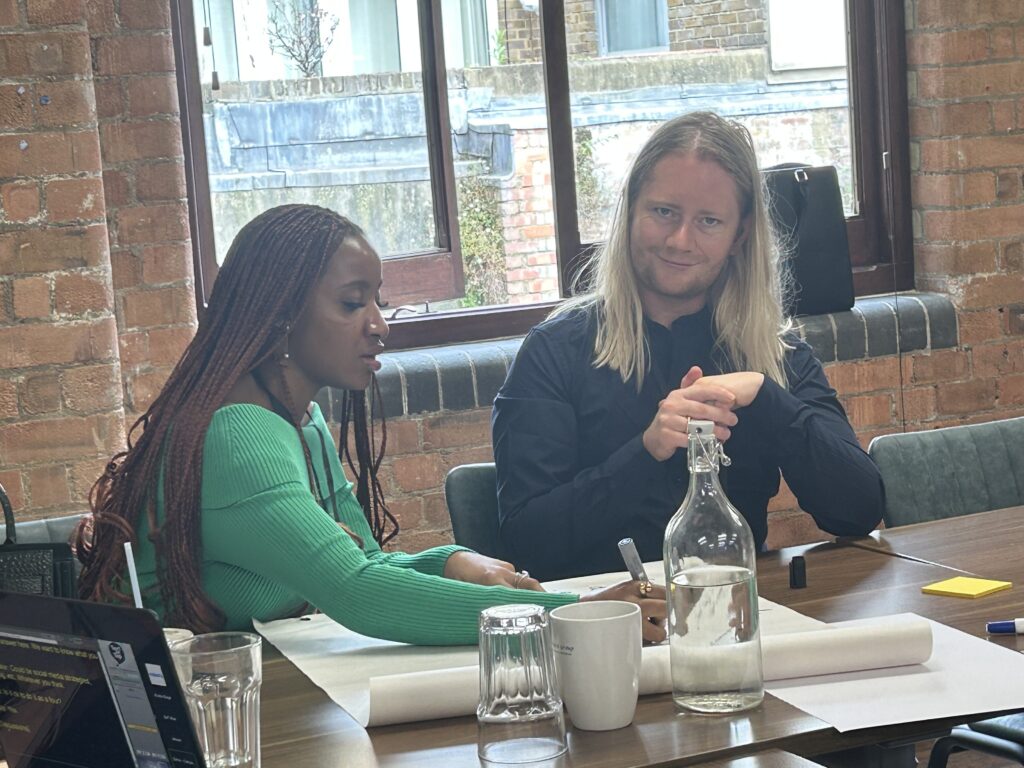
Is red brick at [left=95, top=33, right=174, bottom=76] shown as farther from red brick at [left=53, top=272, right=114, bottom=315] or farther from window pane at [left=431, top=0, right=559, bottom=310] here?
window pane at [left=431, top=0, right=559, bottom=310]

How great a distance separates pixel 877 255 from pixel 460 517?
75.5 inches

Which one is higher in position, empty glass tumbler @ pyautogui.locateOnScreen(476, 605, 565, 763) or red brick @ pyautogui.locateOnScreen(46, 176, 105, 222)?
red brick @ pyautogui.locateOnScreen(46, 176, 105, 222)

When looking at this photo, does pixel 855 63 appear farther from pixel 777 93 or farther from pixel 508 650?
pixel 508 650

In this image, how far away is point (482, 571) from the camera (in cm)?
188

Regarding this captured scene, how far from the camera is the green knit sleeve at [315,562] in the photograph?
1648mm

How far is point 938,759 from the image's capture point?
7.34ft

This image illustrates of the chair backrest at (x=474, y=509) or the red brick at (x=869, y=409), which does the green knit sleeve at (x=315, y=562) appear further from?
the red brick at (x=869, y=409)

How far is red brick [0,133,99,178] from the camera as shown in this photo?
2695mm

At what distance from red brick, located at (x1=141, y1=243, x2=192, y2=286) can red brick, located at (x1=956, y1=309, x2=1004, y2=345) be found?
199cm

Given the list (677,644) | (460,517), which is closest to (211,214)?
(460,517)

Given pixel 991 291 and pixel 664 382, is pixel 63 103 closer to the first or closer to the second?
pixel 664 382

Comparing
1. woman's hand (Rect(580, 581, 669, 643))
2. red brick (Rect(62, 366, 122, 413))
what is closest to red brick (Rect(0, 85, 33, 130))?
red brick (Rect(62, 366, 122, 413))

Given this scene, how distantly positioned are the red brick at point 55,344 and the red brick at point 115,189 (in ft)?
0.95

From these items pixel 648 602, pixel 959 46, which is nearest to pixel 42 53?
pixel 648 602
